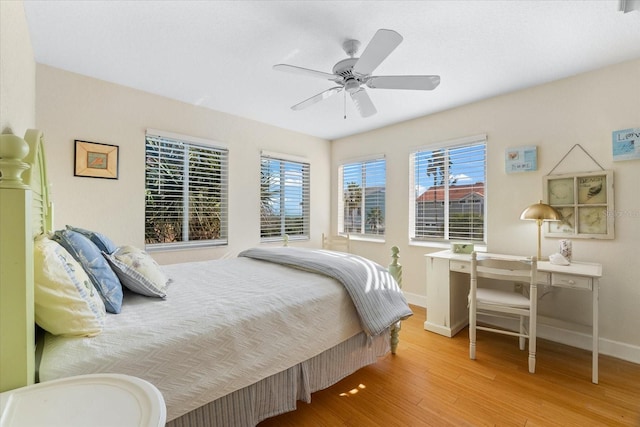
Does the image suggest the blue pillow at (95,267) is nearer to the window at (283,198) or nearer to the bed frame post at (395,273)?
the bed frame post at (395,273)

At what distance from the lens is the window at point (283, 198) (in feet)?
13.0

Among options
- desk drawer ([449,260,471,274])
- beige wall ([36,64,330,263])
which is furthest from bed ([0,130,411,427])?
desk drawer ([449,260,471,274])

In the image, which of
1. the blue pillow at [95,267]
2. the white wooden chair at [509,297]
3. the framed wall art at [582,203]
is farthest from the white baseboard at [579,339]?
the blue pillow at [95,267]

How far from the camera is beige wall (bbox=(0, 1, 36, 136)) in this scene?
3.96 feet

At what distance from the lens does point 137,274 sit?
152 cm

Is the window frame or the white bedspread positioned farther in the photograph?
the window frame

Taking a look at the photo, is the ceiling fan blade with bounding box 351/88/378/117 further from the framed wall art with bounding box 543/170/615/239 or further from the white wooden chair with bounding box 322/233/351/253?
the white wooden chair with bounding box 322/233/351/253

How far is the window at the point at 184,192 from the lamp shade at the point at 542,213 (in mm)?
3254

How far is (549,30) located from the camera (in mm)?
1907

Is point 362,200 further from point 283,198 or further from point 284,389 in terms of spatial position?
point 284,389

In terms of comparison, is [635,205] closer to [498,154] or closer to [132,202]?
[498,154]

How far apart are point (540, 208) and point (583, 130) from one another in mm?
794

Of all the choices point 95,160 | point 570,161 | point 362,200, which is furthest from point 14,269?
point 362,200

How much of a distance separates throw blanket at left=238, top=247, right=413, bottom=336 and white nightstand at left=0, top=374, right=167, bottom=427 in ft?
4.31
